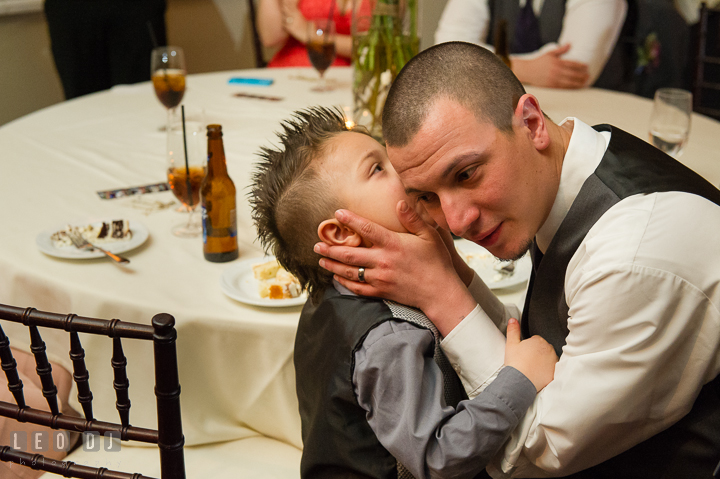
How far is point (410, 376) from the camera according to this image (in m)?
0.90

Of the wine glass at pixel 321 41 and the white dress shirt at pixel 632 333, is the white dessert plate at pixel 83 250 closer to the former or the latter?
the white dress shirt at pixel 632 333

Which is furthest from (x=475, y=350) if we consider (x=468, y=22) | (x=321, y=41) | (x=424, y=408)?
(x=468, y=22)

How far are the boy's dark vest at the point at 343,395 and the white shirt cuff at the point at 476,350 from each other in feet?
0.15

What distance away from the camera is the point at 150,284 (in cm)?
126

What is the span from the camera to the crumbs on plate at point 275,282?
123cm

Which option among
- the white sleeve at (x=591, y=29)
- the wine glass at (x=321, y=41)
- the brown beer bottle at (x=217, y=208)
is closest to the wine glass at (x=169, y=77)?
the wine glass at (x=321, y=41)

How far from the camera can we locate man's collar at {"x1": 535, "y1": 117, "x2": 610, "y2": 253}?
1.02 m

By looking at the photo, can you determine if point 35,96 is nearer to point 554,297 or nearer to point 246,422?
point 246,422

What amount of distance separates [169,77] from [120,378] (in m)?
1.52

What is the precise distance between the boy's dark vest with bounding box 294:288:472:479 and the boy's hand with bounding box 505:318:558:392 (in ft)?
0.42

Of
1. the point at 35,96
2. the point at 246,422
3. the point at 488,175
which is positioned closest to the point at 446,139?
the point at 488,175

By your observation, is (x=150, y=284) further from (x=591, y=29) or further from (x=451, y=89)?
(x=591, y=29)

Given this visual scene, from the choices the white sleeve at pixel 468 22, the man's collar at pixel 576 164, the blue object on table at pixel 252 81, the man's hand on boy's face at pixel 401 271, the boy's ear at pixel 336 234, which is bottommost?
the man's hand on boy's face at pixel 401 271

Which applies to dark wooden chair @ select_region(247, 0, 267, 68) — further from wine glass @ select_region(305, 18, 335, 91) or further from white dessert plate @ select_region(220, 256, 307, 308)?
white dessert plate @ select_region(220, 256, 307, 308)
